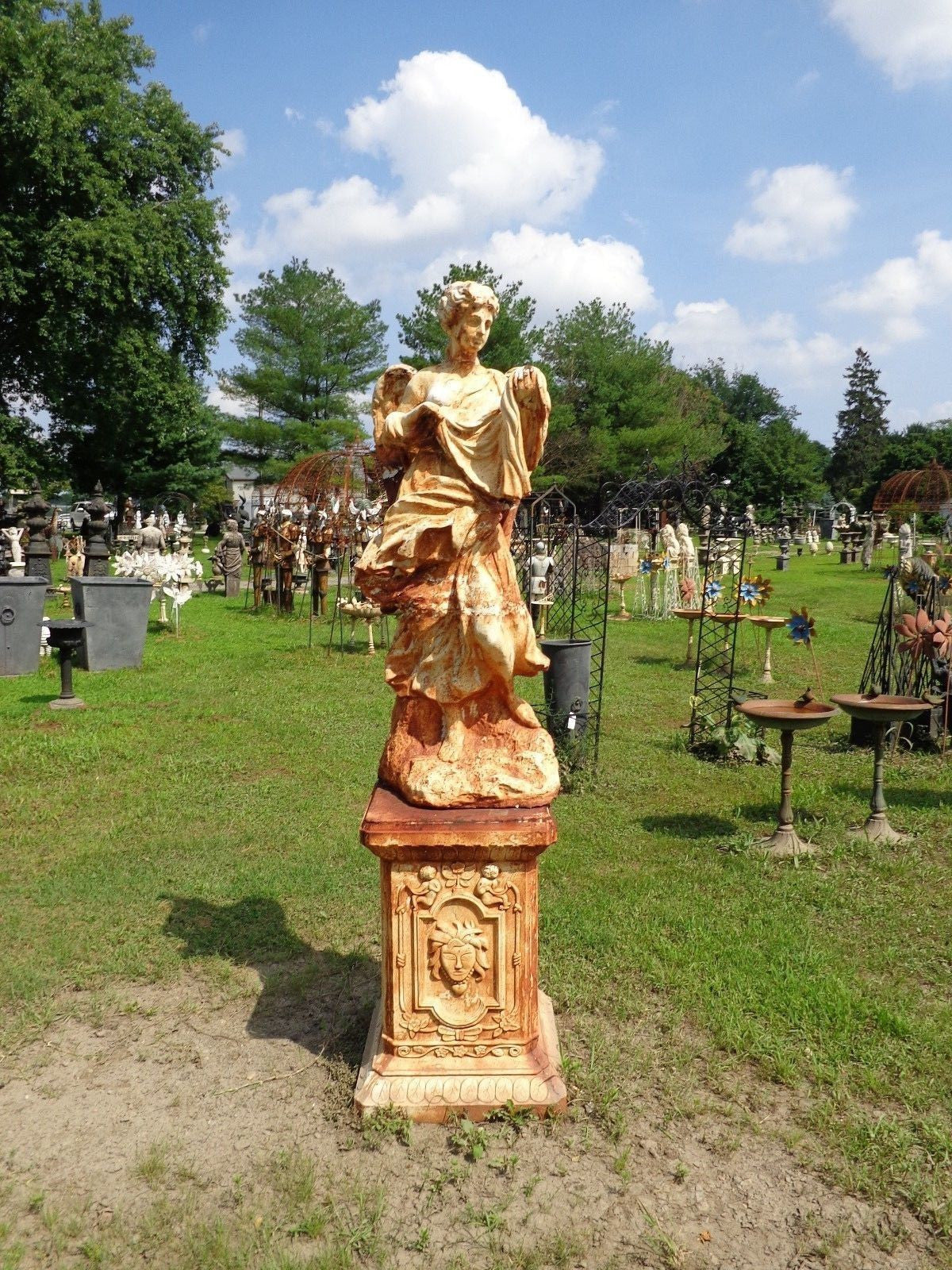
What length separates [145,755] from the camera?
8320 millimetres

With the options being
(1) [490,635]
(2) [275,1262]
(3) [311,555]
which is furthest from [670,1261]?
(3) [311,555]

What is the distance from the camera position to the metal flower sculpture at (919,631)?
8344 millimetres

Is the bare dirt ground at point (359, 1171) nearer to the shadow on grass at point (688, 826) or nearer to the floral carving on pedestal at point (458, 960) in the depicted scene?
the floral carving on pedestal at point (458, 960)

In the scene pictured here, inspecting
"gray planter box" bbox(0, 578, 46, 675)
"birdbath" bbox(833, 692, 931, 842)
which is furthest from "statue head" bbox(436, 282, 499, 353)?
"gray planter box" bbox(0, 578, 46, 675)

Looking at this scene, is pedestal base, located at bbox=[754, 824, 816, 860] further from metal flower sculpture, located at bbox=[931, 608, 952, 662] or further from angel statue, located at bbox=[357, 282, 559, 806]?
metal flower sculpture, located at bbox=[931, 608, 952, 662]

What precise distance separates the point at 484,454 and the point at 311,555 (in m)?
15.4

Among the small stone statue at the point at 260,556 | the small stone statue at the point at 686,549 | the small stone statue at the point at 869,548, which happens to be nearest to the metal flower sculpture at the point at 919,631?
the small stone statue at the point at 686,549

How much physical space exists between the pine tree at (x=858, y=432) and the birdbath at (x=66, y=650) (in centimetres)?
5837

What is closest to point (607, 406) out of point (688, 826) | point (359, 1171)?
point (688, 826)

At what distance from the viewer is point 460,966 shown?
3518mm

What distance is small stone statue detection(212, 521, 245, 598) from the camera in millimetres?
22656

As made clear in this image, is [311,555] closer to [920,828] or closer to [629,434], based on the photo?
[920,828]

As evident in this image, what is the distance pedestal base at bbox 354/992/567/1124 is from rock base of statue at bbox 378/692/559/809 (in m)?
1.01

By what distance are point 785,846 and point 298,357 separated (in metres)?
35.8
